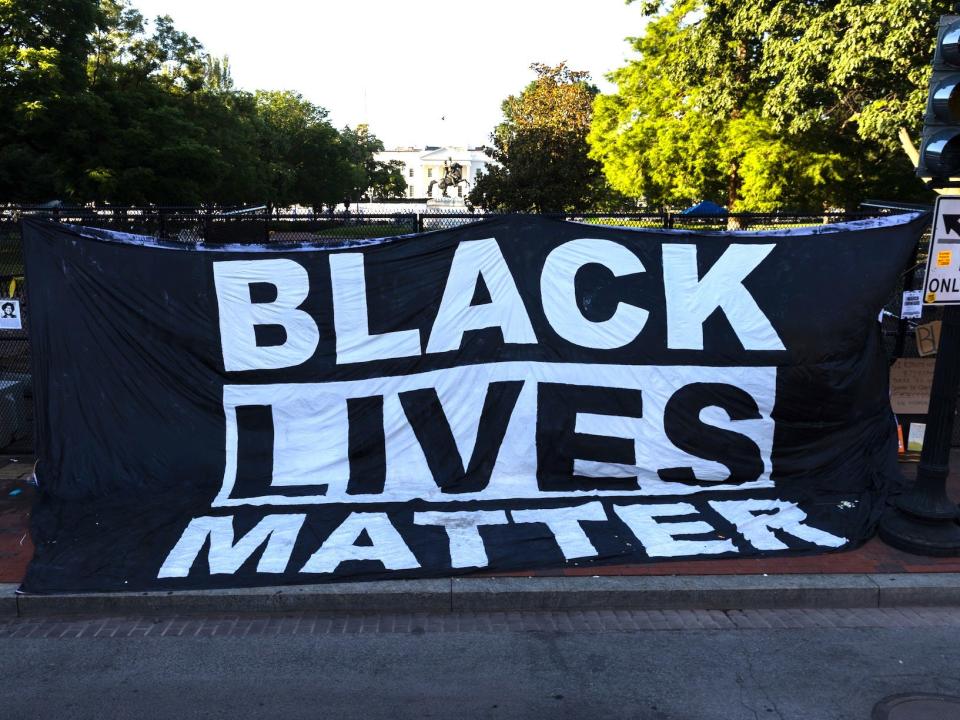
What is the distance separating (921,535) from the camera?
18.6 feet

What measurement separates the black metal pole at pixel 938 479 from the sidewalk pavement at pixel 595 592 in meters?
0.23

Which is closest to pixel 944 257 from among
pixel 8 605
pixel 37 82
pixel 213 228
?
pixel 213 228

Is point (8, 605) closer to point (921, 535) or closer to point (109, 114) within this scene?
point (921, 535)

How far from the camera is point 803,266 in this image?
6.65 meters

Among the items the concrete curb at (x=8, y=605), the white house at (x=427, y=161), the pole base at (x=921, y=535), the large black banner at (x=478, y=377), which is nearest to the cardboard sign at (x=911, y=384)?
the large black banner at (x=478, y=377)

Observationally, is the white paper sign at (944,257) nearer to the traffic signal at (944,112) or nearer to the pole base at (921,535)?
the traffic signal at (944,112)

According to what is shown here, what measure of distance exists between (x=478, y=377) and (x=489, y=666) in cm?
257

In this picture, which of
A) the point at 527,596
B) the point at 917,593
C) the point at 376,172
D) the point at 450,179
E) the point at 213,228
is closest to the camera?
the point at 527,596

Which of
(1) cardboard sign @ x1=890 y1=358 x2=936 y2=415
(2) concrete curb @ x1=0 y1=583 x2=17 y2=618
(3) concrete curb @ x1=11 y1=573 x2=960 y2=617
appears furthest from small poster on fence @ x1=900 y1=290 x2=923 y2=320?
(2) concrete curb @ x1=0 y1=583 x2=17 y2=618

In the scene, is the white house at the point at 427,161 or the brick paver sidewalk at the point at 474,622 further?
the white house at the point at 427,161

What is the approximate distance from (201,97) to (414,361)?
4067cm

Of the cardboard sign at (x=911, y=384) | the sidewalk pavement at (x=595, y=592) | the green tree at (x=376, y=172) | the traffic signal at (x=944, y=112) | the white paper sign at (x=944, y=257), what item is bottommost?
the sidewalk pavement at (x=595, y=592)

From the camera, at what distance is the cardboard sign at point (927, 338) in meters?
7.60

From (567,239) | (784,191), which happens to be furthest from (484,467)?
(784,191)
